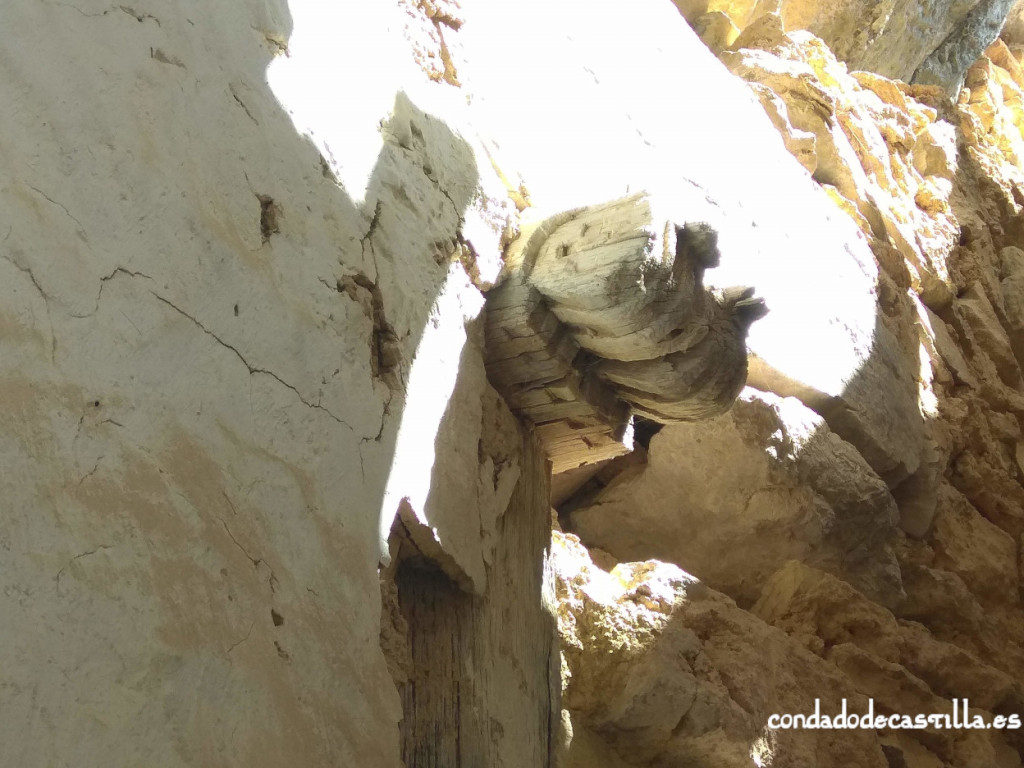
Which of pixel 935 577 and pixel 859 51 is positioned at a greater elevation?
pixel 859 51

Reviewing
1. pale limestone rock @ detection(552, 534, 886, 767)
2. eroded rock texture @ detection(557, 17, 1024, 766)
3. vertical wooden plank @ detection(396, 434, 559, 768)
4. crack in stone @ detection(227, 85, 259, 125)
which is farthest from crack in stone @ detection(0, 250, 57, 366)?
pale limestone rock @ detection(552, 534, 886, 767)

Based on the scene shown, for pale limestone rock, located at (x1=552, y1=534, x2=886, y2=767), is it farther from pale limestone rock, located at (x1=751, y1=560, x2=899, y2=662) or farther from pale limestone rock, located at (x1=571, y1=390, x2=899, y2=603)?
pale limestone rock, located at (x1=571, y1=390, x2=899, y2=603)

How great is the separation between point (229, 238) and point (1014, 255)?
5.95 metres

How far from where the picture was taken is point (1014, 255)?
6105 mm

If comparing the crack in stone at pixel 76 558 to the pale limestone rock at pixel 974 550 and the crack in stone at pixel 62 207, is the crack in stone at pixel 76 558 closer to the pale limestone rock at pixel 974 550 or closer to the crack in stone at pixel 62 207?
the crack in stone at pixel 62 207

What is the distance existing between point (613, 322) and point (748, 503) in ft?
5.54

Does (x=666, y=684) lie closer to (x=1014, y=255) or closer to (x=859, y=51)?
(x=1014, y=255)

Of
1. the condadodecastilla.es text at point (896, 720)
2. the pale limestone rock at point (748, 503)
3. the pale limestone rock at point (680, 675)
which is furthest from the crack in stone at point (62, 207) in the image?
the pale limestone rock at point (748, 503)

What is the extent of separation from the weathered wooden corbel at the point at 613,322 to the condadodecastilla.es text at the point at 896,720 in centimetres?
121

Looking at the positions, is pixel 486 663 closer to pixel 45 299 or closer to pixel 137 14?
pixel 45 299

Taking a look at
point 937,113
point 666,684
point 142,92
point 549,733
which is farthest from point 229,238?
point 937,113

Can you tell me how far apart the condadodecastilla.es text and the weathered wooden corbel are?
1.21 metres

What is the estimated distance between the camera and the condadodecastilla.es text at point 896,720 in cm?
283

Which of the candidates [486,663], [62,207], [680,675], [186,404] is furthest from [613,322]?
[680,675]
